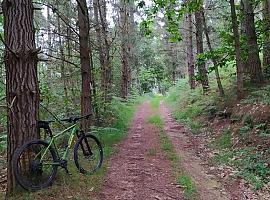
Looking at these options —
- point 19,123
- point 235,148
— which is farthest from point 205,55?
point 19,123

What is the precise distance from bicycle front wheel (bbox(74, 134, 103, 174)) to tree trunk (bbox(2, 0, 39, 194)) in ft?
4.48

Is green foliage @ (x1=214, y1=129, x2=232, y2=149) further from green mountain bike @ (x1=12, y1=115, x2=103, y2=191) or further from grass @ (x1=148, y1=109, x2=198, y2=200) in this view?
green mountain bike @ (x1=12, y1=115, x2=103, y2=191)

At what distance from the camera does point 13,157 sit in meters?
4.96

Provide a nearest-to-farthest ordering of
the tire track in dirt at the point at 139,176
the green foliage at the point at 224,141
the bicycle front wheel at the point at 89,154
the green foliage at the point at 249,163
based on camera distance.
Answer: the tire track in dirt at the point at 139,176 < the green foliage at the point at 249,163 < the bicycle front wheel at the point at 89,154 < the green foliage at the point at 224,141

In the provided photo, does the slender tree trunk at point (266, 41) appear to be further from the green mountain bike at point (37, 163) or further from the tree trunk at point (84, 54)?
the green mountain bike at point (37, 163)

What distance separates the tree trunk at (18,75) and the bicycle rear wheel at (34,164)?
195 millimetres

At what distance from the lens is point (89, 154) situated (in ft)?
22.7

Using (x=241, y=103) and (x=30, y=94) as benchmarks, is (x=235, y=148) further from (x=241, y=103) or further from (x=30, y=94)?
(x=30, y=94)

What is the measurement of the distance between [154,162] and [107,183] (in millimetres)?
1823

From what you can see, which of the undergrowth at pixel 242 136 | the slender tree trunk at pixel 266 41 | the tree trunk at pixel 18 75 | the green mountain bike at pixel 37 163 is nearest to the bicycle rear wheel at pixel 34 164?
the green mountain bike at pixel 37 163

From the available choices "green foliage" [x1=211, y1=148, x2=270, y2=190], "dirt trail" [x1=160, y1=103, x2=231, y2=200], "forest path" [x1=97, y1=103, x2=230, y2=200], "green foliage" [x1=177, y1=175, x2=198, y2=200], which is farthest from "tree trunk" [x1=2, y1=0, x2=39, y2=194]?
"green foliage" [x1=211, y1=148, x2=270, y2=190]

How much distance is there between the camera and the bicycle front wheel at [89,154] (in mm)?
6630

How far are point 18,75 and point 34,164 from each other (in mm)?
1512

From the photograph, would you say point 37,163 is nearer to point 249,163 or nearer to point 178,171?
point 178,171
